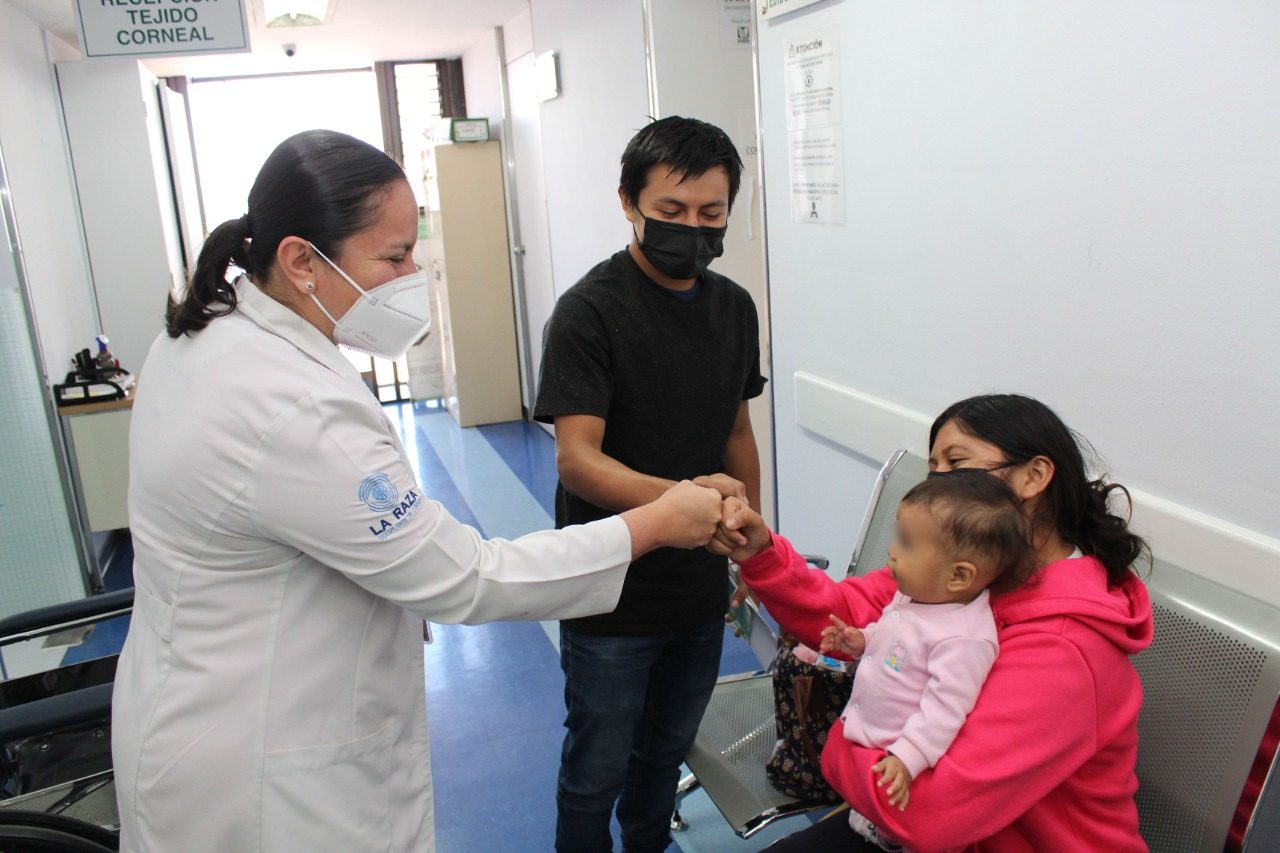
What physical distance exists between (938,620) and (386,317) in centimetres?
86

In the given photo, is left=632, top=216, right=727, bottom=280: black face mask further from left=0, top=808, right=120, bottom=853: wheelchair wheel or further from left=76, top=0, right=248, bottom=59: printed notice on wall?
left=76, top=0, right=248, bottom=59: printed notice on wall

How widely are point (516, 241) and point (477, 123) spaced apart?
2.66 feet

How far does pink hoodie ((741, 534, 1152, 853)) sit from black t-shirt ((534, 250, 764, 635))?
49 cm

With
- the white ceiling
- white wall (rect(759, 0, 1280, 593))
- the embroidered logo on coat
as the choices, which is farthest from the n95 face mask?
the white ceiling

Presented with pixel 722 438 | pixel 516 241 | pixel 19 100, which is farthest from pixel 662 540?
pixel 516 241

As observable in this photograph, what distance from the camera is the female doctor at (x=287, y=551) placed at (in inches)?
45.0

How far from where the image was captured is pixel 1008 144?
1874 mm

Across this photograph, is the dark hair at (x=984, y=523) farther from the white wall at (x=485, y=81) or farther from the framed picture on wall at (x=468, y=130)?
the white wall at (x=485, y=81)

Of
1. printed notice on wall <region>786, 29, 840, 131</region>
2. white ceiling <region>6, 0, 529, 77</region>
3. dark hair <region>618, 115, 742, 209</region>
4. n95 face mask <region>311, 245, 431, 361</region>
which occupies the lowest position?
n95 face mask <region>311, 245, 431, 361</region>

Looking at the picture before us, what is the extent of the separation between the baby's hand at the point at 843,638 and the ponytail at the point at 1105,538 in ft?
1.10

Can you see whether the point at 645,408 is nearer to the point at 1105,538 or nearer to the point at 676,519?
the point at 676,519

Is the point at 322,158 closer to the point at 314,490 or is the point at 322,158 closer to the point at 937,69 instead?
the point at 314,490

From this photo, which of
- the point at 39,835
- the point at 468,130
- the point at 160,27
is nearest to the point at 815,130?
the point at 39,835

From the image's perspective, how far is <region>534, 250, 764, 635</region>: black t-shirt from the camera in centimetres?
165
